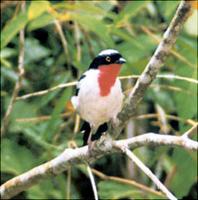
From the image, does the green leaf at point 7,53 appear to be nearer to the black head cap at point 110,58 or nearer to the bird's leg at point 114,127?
the black head cap at point 110,58

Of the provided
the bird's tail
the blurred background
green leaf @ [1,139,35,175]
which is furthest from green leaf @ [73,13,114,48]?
green leaf @ [1,139,35,175]

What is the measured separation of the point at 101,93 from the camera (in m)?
1.95

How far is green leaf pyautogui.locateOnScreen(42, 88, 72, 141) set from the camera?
2.81 m

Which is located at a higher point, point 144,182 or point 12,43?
point 12,43

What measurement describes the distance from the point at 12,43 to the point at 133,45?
0.78 metres

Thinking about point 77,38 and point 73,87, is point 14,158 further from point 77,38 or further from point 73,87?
point 77,38

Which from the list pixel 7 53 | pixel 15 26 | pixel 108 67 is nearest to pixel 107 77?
pixel 108 67

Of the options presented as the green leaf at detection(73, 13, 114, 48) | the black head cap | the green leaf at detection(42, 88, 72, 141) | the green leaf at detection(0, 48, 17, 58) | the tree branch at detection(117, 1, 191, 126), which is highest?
the tree branch at detection(117, 1, 191, 126)

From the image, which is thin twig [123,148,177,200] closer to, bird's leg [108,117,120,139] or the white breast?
bird's leg [108,117,120,139]

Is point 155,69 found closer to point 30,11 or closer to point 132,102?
point 132,102

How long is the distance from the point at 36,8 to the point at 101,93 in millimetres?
650

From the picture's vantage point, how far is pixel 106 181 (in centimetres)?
298

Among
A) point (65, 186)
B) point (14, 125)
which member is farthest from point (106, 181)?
point (14, 125)

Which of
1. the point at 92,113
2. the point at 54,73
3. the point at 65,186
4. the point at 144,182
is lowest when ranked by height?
the point at 144,182
